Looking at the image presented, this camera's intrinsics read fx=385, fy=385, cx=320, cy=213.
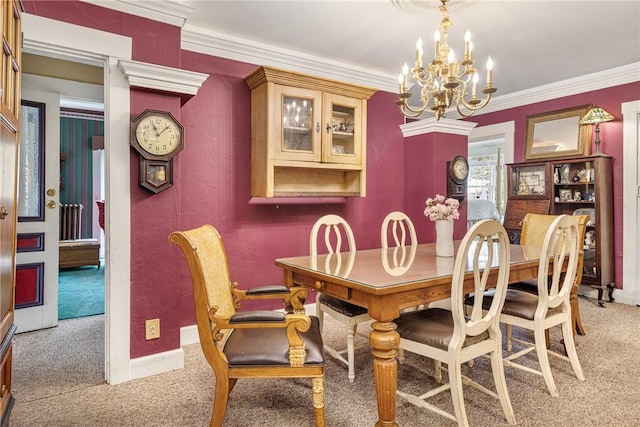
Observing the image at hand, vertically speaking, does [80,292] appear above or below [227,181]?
below

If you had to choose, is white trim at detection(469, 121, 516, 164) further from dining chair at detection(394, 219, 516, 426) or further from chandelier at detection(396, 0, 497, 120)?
dining chair at detection(394, 219, 516, 426)

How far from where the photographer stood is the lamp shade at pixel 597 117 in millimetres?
4055

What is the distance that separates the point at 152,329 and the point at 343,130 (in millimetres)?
2253

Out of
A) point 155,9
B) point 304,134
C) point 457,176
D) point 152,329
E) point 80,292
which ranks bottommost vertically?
point 80,292

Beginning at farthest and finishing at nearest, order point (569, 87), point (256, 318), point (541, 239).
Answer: point (569, 87)
point (541, 239)
point (256, 318)

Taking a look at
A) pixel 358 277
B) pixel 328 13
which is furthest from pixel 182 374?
pixel 328 13

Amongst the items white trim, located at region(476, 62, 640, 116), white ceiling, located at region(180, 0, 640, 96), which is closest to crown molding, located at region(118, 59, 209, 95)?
white ceiling, located at region(180, 0, 640, 96)

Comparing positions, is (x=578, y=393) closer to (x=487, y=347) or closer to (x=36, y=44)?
(x=487, y=347)

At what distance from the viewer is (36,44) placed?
2195mm

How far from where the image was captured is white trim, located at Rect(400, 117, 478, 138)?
4.18 m

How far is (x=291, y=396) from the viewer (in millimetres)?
2168

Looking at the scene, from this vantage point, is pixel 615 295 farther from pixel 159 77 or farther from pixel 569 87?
pixel 159 77

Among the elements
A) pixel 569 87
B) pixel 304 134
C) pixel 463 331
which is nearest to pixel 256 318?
pixel 463 331

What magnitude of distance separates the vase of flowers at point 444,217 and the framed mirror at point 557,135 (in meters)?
2.83
